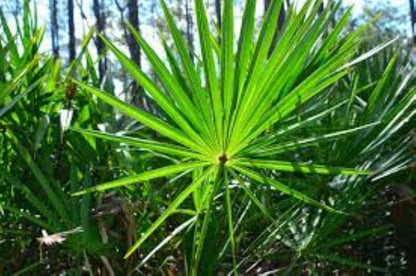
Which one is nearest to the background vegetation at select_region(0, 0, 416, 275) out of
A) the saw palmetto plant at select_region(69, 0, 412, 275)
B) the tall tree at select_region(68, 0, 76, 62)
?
the saw palmetto plant at select_region(69, 0, 412, 275)

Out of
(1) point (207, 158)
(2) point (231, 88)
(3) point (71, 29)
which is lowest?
(1) point (207, 158)

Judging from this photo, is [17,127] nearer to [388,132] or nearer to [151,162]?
[151,162]

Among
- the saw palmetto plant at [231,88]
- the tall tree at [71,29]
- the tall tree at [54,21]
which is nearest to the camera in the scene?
the saw palmetto plant at [231,88]

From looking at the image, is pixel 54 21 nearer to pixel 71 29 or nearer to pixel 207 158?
pixel 71 29

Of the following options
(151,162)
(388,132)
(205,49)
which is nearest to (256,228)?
(151,162)

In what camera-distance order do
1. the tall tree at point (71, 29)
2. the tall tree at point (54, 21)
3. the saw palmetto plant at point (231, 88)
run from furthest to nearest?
the tall tree at point (54, 21)
the tall tree at point (71, 29)
the saw palmetto plant at point (231, 88)

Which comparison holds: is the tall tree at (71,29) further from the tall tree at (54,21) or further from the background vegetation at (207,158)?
the background vegetation at (207,158)

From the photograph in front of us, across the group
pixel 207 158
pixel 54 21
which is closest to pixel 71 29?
pixel 54 21

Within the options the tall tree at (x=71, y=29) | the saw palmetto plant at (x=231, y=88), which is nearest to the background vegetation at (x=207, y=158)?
the saw palmetto plant at (x=231, y=88)

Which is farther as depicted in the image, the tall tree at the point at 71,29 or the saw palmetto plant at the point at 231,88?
the tall tree at the point at 71,29
